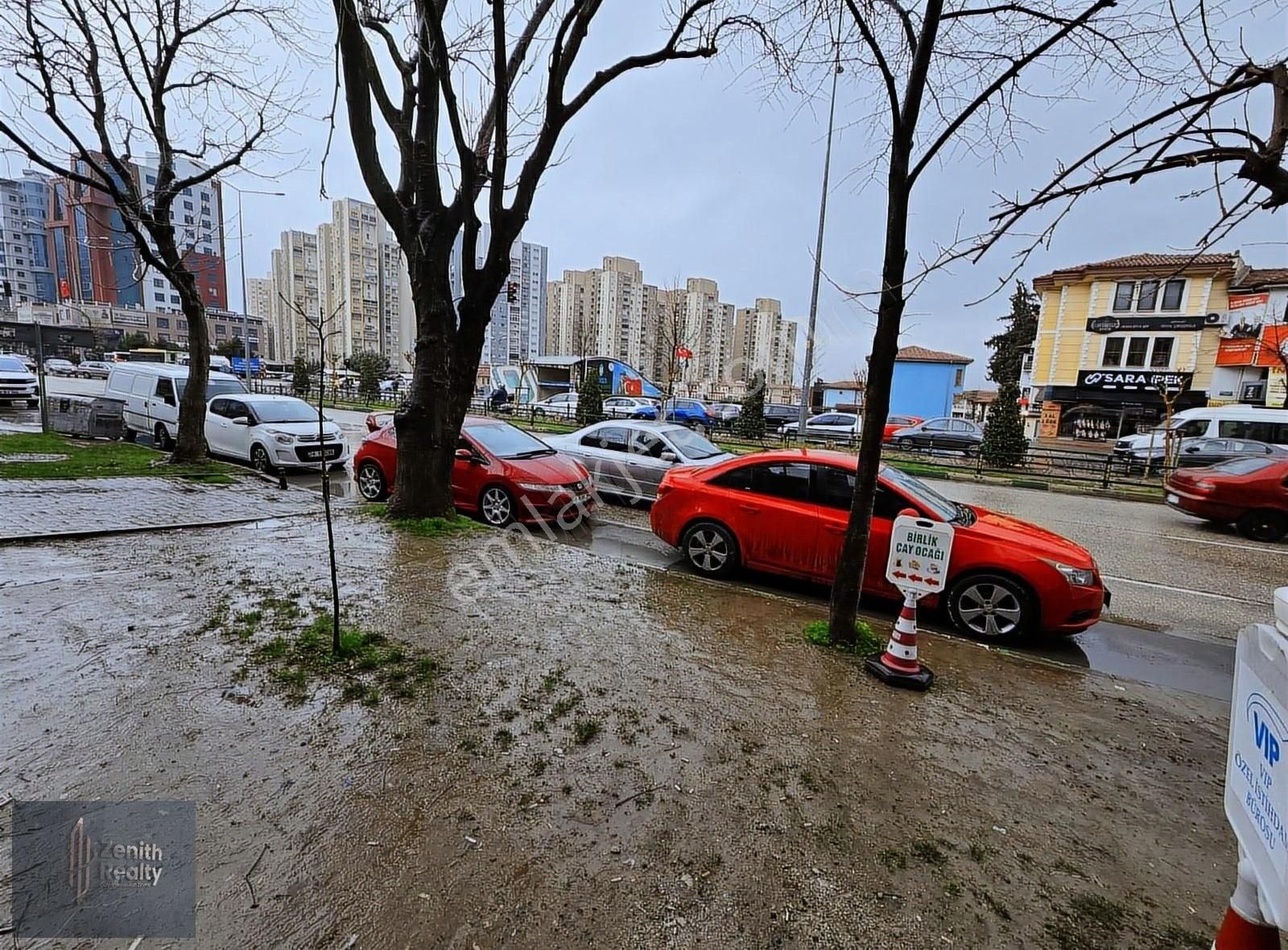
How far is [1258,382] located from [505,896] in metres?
39.5

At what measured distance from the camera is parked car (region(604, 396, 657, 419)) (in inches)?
1170

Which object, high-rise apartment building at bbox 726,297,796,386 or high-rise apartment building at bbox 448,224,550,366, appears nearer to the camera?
high-rise apartment building at bbox 726,297,796,386

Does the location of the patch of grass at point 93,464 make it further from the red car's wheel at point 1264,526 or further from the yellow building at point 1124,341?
the yellow building at point 1124,341

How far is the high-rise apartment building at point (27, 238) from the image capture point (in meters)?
46.7

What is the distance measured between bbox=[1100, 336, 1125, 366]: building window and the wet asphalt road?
916 inches

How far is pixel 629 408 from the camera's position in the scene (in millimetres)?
31812

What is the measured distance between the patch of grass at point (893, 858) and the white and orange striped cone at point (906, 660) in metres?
1.73

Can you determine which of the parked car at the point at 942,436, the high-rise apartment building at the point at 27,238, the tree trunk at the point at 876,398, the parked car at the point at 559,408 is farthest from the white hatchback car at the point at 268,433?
the high-rise apartment building at the point at 27,238

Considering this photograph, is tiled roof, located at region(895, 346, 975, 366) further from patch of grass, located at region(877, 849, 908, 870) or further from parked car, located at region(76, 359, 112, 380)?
parked car, located at region(76, 359, 112, 380)

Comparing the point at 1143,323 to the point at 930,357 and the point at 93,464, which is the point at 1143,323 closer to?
the point at 930,357

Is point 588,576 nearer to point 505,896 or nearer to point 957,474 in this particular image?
point 505,896

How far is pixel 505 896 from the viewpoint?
2074mm

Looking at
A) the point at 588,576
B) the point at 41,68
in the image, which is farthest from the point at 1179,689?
the point at 41,68

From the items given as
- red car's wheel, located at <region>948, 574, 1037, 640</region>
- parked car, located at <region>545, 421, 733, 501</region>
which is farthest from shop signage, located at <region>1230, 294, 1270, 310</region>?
red car's wheel, located at <region>948, 574, 1037, 640</region>
